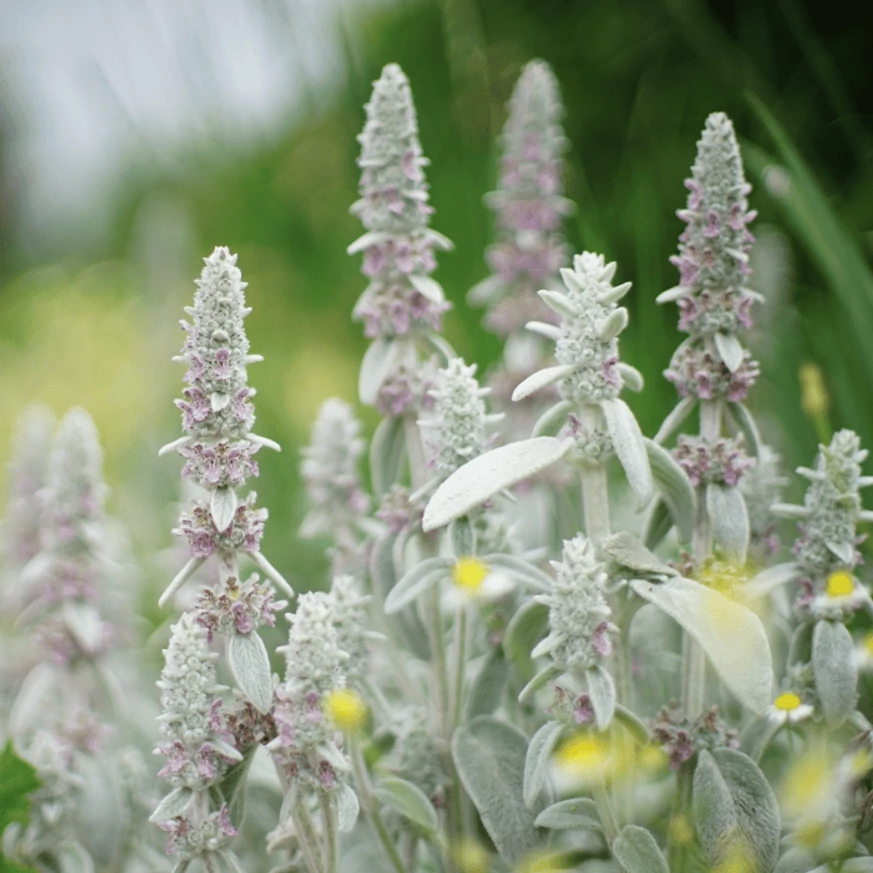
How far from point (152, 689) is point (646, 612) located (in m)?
1.18

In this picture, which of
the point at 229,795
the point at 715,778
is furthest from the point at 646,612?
the point at 229,795

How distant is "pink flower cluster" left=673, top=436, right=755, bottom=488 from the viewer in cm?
151

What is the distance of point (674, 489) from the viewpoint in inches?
57.9

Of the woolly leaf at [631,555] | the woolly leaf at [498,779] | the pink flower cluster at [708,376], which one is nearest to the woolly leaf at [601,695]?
the woolly leaf at [631,555]

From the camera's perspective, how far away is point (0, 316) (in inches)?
231

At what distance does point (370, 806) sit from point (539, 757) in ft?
1.10

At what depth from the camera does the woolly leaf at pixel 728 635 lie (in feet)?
4.09

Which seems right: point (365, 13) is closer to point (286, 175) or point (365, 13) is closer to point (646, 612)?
point (286, 175)

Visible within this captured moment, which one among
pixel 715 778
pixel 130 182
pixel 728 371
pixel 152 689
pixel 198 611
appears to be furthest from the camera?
pixel 130 182

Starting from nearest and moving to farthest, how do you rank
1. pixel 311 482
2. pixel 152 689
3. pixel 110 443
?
pixel 311 482 < pixel 152 689 < pixel 110 443

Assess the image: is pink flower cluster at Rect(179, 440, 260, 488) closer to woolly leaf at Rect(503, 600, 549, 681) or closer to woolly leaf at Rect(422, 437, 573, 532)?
woolly leaf at Rect(422, 437, 573, 532)

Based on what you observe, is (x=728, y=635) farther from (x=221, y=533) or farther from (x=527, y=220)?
(x=527, y=220)

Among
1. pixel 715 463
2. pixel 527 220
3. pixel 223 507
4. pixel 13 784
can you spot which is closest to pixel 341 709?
pixel 223 507

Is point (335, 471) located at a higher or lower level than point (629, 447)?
higher
